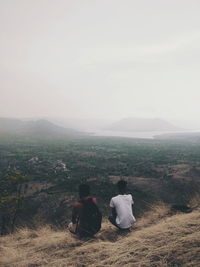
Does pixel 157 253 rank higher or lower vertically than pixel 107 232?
higher

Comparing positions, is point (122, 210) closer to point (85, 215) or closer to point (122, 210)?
point (122, 210)

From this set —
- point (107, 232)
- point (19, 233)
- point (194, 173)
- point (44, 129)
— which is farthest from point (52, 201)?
point (44, 129)

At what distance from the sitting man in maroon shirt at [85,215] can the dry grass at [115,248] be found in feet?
0.92

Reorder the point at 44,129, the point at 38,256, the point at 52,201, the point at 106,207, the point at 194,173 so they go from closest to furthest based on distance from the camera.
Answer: the point at 38,256 → the point at 106,207 → the point at 52,201 → the point at 194,173 → the point at 44,129

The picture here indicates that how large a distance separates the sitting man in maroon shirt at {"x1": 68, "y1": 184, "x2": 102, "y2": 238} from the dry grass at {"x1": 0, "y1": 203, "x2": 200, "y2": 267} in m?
0.28

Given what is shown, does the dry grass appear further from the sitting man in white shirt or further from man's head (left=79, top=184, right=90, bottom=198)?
man's head (left=79, top=184, right=90, bottom=198)

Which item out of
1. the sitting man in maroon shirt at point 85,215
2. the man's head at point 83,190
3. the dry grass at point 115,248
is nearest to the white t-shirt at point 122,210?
the dry grass at point 115,248

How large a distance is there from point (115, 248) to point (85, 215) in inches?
50.8

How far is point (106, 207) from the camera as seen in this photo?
37.2ft

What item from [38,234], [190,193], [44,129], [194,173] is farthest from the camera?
[44,129]

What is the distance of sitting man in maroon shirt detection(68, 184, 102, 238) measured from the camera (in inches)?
241

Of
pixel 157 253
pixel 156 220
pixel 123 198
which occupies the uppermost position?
pixel 123 198

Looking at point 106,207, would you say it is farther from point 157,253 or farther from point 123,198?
point 157,253

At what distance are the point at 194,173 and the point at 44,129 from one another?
6560 inches
